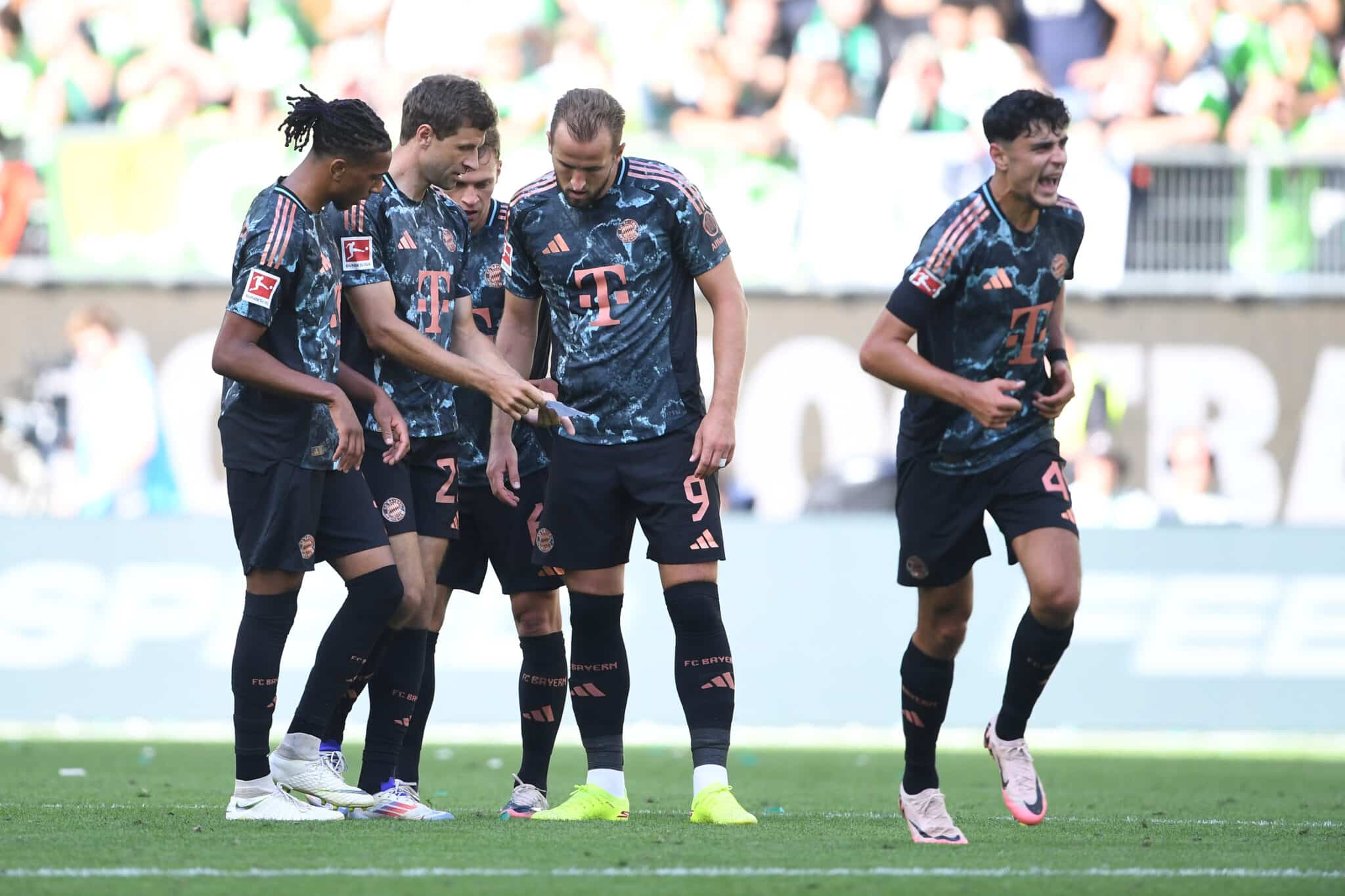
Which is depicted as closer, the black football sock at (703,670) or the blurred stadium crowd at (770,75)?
the black football sock at (703,670)

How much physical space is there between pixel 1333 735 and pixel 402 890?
30.2ft

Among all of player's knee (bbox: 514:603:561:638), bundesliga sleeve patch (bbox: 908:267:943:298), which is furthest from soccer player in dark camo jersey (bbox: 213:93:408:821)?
bundesliga sleeve patch (bbox: 908:267:943:298)

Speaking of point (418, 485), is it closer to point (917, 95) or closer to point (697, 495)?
point (697, 495)

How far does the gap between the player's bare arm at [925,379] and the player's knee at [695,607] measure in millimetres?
915

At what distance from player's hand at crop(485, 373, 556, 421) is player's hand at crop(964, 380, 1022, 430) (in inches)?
51.8

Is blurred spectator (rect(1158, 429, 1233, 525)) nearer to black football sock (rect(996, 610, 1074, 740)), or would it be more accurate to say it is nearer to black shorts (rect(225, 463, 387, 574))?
black football sock (rect(996, 610, 1074, 740))

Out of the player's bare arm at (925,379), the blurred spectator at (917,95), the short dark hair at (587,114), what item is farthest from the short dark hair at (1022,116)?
the blurred spectator at (917,95)

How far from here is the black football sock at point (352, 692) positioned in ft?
20.3

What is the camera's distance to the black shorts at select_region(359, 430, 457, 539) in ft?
20.0

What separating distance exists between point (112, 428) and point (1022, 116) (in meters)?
11.0

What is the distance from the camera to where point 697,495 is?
19.1 ft

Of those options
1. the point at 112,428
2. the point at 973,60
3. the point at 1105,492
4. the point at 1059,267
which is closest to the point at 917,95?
the point at 973,60

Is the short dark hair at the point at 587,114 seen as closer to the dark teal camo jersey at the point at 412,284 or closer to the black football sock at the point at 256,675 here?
the dark teal camo jersey at the point at 412,284

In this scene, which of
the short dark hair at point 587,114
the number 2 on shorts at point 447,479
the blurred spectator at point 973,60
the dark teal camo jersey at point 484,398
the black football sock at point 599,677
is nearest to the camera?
the short dark hair at point 587,114
